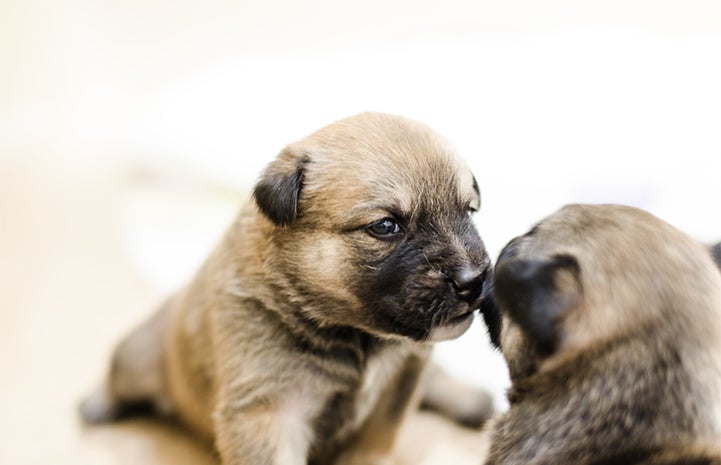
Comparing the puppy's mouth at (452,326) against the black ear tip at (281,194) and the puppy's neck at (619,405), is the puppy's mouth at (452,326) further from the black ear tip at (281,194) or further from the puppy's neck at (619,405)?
the black ear tip at (281,194)

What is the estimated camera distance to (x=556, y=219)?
2129 millimetres

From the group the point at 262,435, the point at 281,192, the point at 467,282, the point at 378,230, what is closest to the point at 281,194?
the point at 281,192

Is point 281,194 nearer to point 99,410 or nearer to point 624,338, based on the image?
point 624,338

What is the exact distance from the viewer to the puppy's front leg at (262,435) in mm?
2570

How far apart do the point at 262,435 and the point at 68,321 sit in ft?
5.87

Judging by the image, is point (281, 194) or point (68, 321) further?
point (68, 321)

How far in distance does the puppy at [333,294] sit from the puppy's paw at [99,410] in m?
0.55

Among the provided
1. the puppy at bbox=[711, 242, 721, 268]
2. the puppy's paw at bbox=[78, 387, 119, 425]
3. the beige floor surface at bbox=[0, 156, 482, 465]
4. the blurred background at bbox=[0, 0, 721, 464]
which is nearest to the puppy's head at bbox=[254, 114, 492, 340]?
the puppy at bbox=[711, 242, 721, 268]

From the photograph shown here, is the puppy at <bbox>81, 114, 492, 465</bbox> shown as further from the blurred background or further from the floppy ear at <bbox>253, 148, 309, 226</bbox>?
the blurred background

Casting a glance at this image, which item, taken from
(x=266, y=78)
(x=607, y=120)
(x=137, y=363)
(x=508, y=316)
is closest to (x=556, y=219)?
(x=508, y=316)

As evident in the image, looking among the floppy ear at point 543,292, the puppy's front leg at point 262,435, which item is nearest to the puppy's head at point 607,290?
the floppy ear at point 543,292

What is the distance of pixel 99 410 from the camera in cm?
338

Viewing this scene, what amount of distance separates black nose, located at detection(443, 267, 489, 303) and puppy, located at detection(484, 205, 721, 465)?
0.93 feet

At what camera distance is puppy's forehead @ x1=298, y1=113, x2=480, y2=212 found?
7.89 ft
